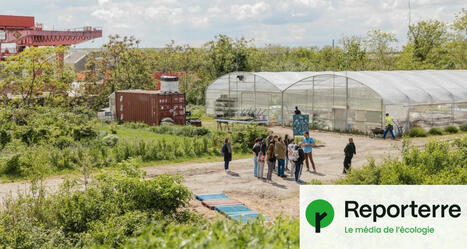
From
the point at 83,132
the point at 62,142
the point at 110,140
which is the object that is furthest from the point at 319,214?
the point at 83,132

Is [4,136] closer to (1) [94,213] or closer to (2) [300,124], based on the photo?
(2) [300,124]

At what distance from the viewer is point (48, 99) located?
3628 cm

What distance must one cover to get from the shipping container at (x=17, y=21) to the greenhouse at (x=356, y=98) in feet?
100.0

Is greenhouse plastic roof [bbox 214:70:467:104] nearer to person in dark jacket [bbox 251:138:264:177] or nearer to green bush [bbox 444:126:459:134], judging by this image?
green bush [bbox 444:126:459:134]

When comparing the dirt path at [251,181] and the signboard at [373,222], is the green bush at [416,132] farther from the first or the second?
the signboard at [373,222]

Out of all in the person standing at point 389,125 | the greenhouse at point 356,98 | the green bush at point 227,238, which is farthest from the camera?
the greenhouse at point 356,98

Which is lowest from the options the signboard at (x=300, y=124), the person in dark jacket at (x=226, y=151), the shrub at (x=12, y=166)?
the shrub at (x=12, y=166)

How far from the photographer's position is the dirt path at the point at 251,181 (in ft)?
51.5

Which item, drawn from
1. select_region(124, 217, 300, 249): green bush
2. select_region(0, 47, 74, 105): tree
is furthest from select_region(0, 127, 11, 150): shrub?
select_region(124, 217, 300, 249): green bush

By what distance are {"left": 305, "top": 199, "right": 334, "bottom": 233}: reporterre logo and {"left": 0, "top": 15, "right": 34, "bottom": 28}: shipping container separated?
57.7 metres

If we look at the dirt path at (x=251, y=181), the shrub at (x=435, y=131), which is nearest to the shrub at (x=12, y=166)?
the dirt path at (x=251, y=181)

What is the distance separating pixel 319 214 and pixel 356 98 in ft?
86.5

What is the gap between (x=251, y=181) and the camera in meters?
19.0

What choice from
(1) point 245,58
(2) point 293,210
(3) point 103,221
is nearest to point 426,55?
(1) point 245,58
